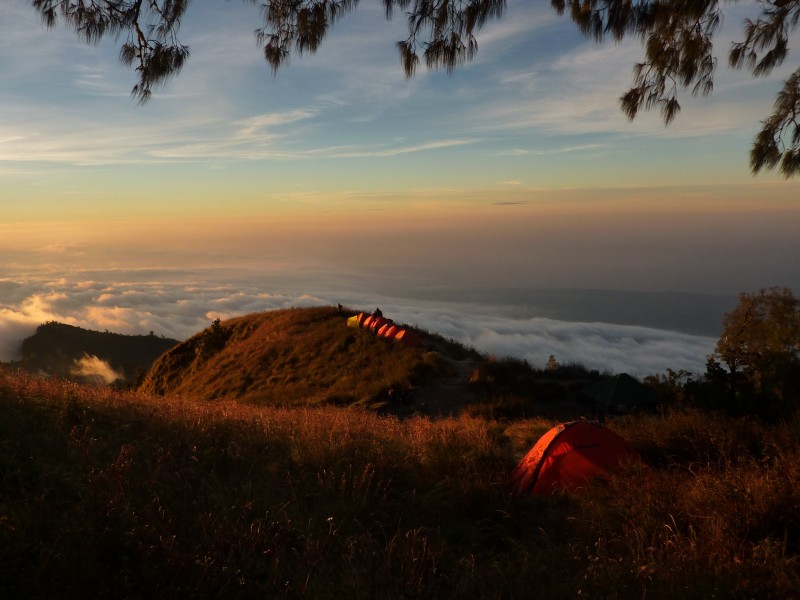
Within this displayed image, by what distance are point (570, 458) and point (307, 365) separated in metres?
18.9

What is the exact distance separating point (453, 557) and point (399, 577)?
772mm

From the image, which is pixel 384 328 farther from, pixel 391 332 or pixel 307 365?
pixel 307 365

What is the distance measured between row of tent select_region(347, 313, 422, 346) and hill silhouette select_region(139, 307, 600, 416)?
38cm

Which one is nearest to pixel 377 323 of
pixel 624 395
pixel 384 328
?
pixel 384 328

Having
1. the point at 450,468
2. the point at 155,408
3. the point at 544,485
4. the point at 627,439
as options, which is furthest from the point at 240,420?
the point at 627,439

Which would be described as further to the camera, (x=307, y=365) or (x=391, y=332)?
(x=391, y=332)

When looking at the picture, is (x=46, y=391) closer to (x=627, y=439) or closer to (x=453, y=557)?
(x=453, y=557)

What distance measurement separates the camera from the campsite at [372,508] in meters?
3.60

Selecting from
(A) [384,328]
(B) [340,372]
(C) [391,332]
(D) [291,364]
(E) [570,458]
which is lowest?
(D) [291,364]

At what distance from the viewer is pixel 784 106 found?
7.98 metres

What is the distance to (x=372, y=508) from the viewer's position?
5.07 meters

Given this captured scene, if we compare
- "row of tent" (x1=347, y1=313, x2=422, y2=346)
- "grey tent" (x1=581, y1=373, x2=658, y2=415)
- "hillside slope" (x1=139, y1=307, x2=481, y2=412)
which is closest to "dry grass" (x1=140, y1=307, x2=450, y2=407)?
"hillside slope" (x1=139, y1=307, x2=481, y2=412)

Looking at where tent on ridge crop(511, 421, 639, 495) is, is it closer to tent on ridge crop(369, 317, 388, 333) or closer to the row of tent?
the row of tent

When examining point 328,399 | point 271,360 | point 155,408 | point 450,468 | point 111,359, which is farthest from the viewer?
point 111,359
